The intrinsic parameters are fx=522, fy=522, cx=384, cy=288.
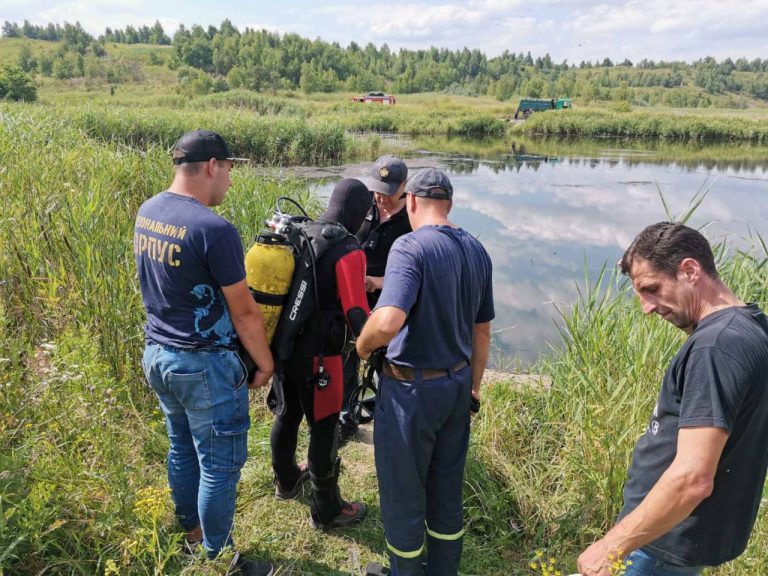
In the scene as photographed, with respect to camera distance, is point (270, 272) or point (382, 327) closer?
point (382, 327)

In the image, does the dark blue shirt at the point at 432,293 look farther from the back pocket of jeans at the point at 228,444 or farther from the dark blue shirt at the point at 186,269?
the back pocket of jeans at the point at 228,444

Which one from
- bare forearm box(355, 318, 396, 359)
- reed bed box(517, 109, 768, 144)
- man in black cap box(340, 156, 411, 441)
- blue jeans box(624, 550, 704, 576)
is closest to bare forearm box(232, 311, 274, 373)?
bare forearm box(355, 318, 396, 359)

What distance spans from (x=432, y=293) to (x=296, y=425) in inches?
45.6

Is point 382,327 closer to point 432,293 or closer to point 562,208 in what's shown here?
point 432,293

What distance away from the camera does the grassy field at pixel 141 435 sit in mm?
2121

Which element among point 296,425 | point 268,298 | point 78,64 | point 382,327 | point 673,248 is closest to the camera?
point 673,248

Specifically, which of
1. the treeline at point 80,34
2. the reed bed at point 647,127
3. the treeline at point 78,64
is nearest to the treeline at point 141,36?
the treeline at point 80,34

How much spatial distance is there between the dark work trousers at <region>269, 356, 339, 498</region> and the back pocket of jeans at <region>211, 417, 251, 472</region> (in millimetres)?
319

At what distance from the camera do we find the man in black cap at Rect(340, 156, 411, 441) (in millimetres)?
3125

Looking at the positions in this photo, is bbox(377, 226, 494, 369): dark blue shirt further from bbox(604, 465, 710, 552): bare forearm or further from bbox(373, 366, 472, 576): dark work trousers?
bbox(604, 465, 710, 552): bare forearm

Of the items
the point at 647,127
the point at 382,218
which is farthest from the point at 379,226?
the point at 647,127

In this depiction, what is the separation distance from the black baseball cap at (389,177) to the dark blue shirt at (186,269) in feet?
4.19

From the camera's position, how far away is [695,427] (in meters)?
1.32

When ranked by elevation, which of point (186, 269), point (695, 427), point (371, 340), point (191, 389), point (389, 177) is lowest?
point (191, 389)
